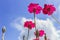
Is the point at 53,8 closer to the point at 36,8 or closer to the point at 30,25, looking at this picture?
the point at 36,8

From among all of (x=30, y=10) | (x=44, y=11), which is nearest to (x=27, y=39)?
(x=44, y=11)

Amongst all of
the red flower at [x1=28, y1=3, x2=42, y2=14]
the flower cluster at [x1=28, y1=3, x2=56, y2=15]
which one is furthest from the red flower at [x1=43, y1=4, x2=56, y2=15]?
the red flower at [x1=28, y1=3, x2=42, y2=14]

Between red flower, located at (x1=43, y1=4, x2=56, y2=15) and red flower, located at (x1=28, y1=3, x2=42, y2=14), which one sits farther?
red flower, located at (x1=28, y1=3, x2=42, y2=14)

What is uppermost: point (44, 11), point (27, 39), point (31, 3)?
point (31, 3)

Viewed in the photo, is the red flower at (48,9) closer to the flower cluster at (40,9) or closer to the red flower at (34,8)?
the flower cluster at (40,9)

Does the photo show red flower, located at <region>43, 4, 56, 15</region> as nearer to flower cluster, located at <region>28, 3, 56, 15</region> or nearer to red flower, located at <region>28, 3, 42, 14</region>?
flower cluster, located at <region>28, 3, 56, 15</region>

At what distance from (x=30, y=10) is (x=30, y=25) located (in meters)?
0.55

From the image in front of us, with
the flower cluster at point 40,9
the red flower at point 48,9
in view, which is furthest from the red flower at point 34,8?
the red flower at point 48,9

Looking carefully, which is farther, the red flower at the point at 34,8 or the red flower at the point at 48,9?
the red flower at the point at 34,8

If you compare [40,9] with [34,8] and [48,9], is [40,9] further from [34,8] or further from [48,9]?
[34,8]

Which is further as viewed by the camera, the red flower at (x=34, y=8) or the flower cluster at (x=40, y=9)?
the red flower at (x=34, y=8)

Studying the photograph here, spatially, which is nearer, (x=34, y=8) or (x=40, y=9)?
(x=40, y=9)

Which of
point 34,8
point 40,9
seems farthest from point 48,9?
point 34,8

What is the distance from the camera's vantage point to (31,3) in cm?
598
